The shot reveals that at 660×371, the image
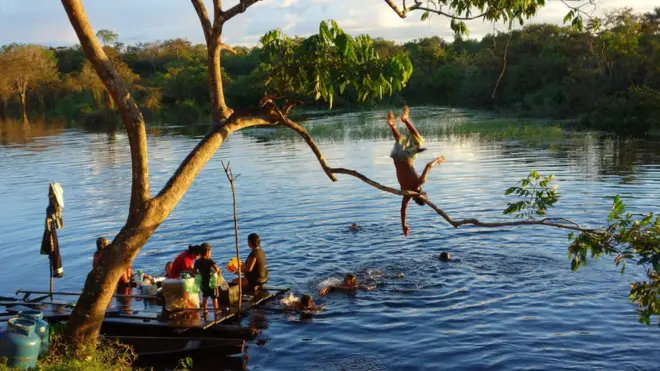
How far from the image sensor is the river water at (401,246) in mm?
10688

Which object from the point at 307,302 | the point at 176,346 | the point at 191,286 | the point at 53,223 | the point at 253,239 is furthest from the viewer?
the point at 253,239

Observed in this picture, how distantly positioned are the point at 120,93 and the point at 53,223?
14.0 feet

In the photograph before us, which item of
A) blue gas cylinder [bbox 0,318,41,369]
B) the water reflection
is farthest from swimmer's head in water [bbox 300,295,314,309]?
the water reflection

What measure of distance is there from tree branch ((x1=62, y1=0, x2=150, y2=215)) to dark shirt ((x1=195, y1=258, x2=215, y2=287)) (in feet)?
11.6

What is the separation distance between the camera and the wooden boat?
34.7 ft

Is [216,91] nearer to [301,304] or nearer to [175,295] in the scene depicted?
[175,295]

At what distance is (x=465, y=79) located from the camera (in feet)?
226

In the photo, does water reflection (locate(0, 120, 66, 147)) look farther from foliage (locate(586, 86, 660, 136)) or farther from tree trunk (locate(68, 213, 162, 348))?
tree trunk (locate(68, 213, 162, 348))

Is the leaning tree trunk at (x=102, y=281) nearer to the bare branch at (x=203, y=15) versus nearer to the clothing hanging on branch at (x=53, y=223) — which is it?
the bare branch at (x=203, y=15)

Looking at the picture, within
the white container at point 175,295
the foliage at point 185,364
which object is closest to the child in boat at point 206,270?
the white container at point 175,295

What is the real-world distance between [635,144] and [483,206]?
626 inches

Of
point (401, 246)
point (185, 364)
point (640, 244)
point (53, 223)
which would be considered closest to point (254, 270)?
point (185, 364)

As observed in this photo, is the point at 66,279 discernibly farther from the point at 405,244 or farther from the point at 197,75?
the point at 197,75

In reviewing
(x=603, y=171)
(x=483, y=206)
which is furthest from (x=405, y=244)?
(x=603, y=171)
